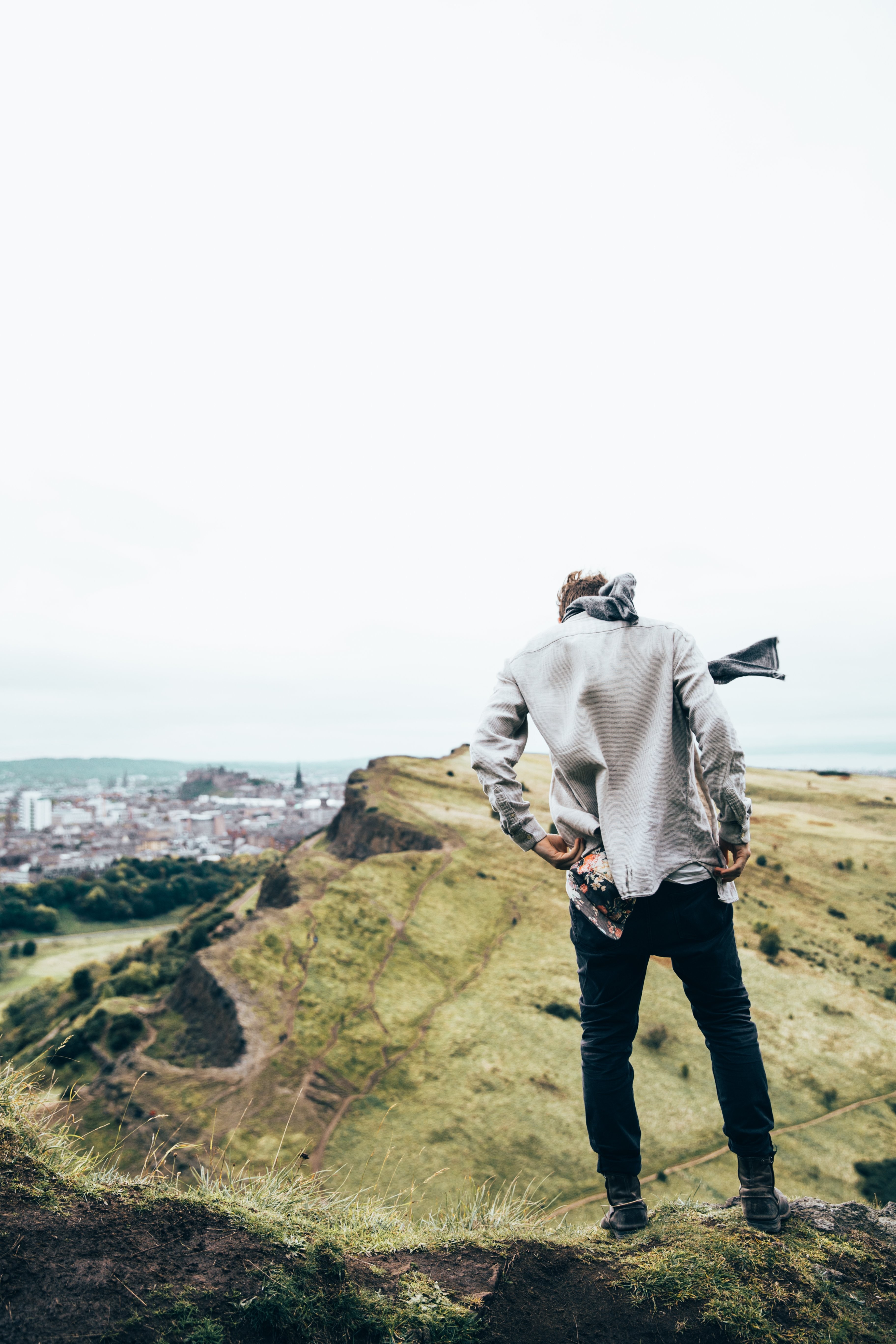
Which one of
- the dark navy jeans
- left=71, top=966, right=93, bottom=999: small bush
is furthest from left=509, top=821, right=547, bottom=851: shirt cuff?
left=71, top=966, right=93, bottom=999: small bush

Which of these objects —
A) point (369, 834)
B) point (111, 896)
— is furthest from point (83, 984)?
point (111, 896)

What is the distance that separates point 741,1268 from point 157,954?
27886mm

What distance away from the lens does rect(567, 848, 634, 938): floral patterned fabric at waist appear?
356 cm

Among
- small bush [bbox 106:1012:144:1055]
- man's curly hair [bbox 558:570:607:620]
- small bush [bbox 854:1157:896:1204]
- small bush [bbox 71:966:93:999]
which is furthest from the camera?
small bush [bbox 71:966:93:999]

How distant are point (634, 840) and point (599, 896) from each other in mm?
337

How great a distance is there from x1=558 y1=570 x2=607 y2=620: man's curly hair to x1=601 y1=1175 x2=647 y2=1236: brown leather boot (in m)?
3.13

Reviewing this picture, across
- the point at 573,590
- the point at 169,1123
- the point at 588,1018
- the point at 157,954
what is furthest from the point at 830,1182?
the point at 157,954

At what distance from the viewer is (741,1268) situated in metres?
3.21

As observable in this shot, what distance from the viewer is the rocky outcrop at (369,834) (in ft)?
69.8

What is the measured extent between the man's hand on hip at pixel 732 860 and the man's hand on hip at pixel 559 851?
40mm

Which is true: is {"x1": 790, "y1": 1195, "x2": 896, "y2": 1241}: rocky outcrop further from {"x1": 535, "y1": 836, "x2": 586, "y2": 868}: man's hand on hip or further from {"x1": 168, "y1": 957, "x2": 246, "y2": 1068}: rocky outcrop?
{"x1": 168, "y1": 957, "x2": 246, "y2": 1068}: rocky outcrop

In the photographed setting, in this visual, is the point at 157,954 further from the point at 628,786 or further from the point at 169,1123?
the point at 628,786

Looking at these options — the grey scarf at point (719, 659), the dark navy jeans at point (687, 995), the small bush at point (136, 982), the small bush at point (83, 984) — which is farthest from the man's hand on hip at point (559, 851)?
the small bush at point (83, 984)

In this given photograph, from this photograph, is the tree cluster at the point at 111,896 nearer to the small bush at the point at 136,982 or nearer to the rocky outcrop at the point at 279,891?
the small bush at the point at 136,982
